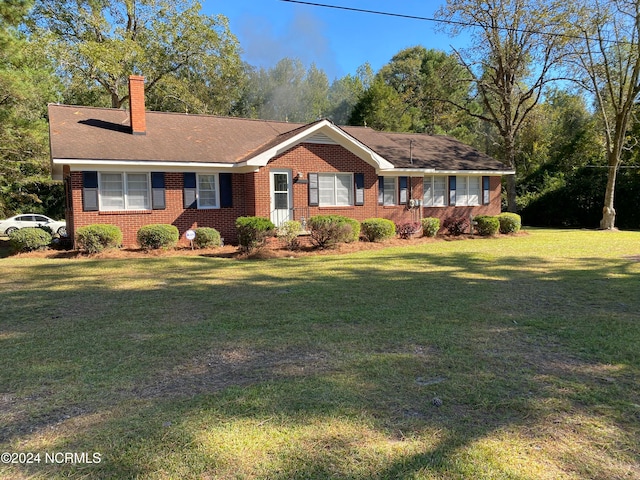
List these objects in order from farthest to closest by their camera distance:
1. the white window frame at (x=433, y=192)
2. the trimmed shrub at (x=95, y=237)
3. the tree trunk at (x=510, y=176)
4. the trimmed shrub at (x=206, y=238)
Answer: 1. the tree trunk at (x=510, y=176)
2. the white window frame at (x=433, y=192)
3. the trimmed shrub at (x=206, y=238)
4. the trimmed shrub at (x=95, y=237)

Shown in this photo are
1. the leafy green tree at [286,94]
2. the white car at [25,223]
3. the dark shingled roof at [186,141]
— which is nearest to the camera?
the dark shingled roof at [186,141]

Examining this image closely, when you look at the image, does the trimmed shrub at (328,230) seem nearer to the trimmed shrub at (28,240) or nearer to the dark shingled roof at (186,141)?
the dark shingled roof at (186,141)

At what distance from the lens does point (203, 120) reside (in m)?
19.2

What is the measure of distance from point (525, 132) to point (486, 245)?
80.1ft

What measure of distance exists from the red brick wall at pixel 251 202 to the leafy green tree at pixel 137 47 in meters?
13.4

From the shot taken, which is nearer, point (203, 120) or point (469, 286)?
point (469, 286)

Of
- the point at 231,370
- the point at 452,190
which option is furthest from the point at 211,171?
the point at 231,370

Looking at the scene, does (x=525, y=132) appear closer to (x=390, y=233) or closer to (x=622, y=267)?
(x=390, y=233)

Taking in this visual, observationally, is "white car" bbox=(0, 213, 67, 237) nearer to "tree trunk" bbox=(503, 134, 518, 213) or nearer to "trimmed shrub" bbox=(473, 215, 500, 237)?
"trimmed shrub" bbox=(473, 215, 500, 237)

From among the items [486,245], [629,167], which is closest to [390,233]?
[486,245]

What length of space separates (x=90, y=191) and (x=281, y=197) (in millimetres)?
6159

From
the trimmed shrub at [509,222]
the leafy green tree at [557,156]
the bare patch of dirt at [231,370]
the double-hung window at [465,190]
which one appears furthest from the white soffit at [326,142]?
the leafy green tree at [557,156]

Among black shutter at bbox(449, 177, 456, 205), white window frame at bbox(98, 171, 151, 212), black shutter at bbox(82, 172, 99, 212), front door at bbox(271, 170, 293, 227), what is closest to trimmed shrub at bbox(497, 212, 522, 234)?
black shutter at bbox(449, 177, 456, 205)

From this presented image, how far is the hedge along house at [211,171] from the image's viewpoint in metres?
14.4
